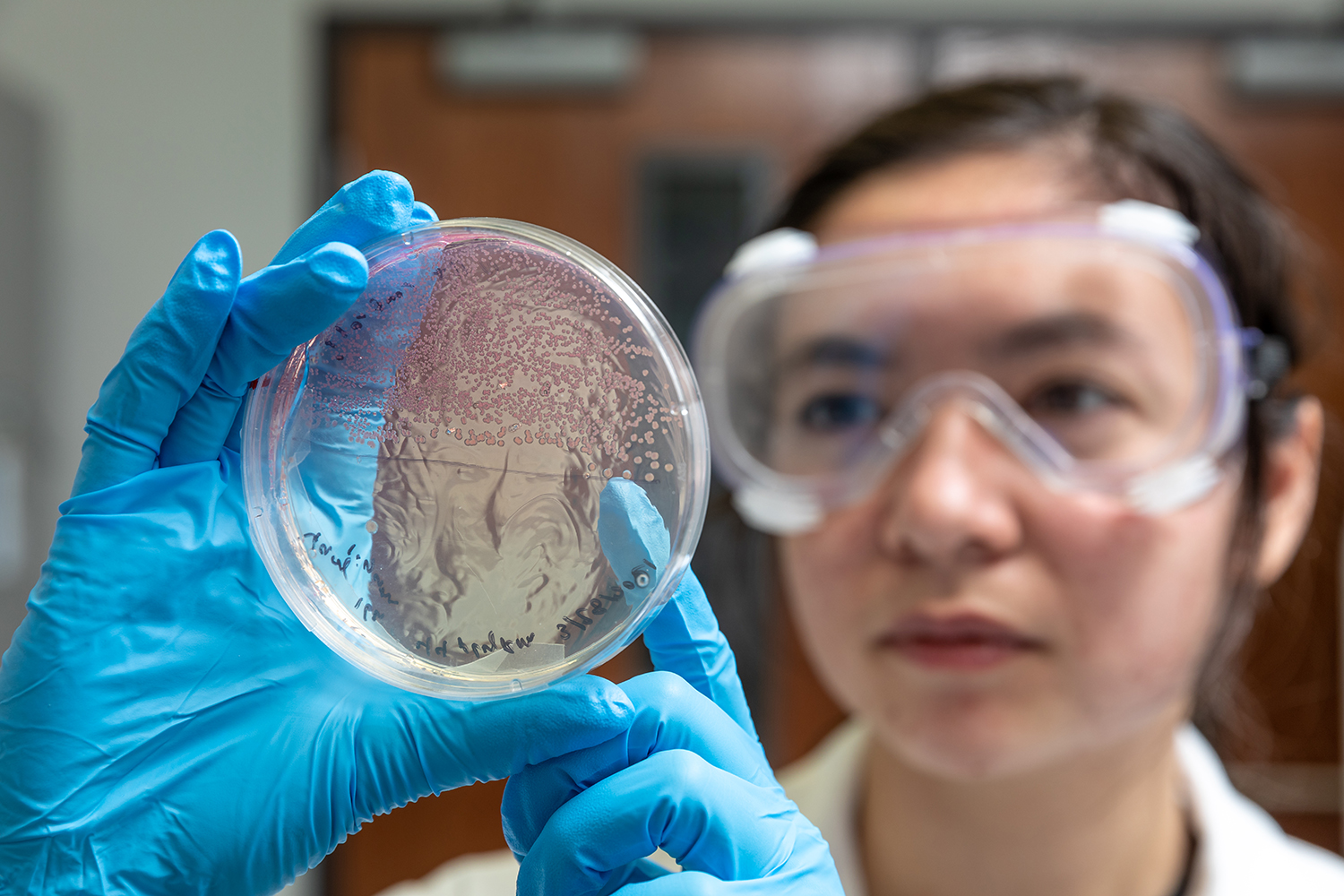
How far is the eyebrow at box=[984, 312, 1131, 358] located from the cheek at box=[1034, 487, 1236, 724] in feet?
0.54

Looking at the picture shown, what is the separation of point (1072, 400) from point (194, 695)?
819mm

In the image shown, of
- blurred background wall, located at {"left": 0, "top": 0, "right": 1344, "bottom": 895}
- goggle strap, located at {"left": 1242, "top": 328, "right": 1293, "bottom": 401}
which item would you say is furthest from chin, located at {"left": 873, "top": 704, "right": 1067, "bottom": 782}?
blurred background wall, located at {"left": 0, "top": 0, "right": 1344, "bottom": 895}

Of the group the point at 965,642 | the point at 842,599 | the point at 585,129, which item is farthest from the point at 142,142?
the point at 965,642

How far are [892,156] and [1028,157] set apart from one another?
0.15 metres

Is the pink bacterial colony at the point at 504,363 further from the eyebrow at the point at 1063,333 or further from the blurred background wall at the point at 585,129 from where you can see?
the blurred background wall at the point at 585,129

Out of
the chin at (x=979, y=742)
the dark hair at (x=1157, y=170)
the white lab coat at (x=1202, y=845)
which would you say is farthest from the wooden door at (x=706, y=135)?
the chin at (x=979, y=742)

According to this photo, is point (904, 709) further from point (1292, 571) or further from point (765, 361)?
point (1292, 571)

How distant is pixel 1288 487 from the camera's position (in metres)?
1.11

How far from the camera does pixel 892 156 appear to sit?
1.12 meters

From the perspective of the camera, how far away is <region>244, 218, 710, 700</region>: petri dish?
57 centimetres

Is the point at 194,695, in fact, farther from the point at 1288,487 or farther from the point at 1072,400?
the point at 1288,487

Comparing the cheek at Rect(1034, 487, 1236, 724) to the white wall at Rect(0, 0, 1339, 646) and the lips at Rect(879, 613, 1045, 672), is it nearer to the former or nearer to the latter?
the lips at Rect(879, 613, 1045, 672)

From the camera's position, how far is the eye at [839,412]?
1076 mm

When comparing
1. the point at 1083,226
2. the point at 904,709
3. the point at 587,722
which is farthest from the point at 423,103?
the point at 587,722
